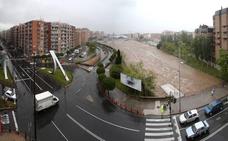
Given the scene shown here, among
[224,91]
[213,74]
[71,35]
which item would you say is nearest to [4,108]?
[224,91]

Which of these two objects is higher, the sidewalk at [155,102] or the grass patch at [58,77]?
the grass patch at [58,77]

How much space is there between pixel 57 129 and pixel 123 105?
1086 cm

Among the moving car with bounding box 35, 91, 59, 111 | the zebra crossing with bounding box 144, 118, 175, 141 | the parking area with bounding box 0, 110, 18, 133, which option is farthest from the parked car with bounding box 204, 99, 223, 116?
the parking area with bounding box 0, 110, 18, 133

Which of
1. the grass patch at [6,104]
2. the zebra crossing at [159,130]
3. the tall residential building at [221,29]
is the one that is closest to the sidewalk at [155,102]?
the zebra crossing at [159,130]

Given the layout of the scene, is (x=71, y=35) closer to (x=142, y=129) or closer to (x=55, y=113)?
(x=55, y=113)

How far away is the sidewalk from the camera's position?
99.8 ft

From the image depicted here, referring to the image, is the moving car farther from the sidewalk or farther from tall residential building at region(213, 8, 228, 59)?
tall residential building at region(213, 8, 228, 59)

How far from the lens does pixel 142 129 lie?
82.6 ft

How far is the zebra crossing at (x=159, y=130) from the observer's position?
23.2m

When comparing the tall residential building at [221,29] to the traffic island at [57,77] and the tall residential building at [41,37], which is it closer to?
the traffic island at [57,77]

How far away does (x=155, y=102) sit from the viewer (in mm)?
33250

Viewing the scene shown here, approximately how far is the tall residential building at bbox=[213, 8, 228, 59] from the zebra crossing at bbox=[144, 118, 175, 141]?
33.3 meters

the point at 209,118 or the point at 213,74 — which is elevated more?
the point at 213,74

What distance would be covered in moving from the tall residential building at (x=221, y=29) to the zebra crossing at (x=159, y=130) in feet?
109
